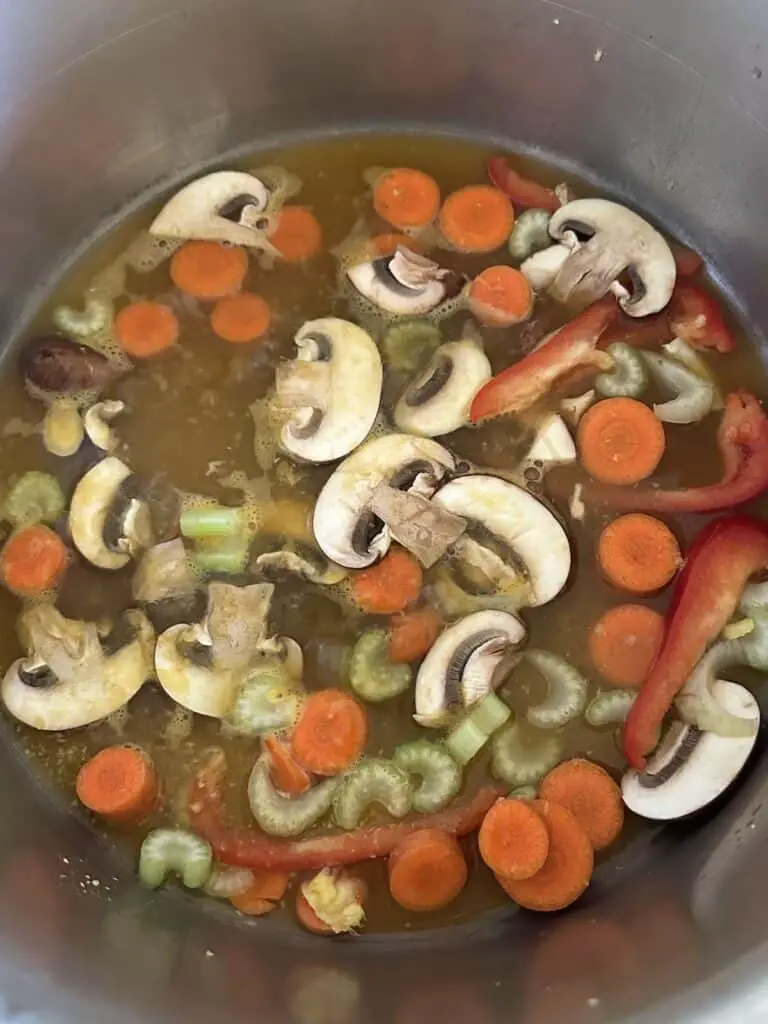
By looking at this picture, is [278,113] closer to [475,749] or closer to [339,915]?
[475,749]

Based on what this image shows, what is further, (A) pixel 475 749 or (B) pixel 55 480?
(B) pixel 55 480

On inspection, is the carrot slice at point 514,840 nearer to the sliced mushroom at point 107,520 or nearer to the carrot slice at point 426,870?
the carrot slice at point 426,870

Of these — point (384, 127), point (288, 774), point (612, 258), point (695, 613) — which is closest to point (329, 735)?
point (288, 774)

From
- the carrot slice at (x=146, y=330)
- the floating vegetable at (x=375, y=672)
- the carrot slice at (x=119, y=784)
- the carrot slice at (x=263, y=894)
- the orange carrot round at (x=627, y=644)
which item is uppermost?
the carrot slice at (x=146, y=330)

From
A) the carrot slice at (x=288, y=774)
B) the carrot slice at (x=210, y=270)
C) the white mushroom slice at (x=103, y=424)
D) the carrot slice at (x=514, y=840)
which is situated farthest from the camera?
the carrot slice at (x=210, y=270)

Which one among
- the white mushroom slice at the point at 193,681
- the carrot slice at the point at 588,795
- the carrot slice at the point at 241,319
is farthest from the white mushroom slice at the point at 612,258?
the white mushroom slice at the point at 193,681

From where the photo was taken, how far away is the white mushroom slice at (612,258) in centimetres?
194

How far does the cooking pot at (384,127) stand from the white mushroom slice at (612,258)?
16 centimetres

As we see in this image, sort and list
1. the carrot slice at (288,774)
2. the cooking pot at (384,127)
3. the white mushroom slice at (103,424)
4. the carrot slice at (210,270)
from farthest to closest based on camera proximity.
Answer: the carrot slice at (210,270)
the white mushroom slice at (103,424)
the carrot slice at (288,774)
the cooking pot at (384,127)

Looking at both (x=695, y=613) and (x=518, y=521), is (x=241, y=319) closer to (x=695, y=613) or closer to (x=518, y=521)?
(x=518, y=521)

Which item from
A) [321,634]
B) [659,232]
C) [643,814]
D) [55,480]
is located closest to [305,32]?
[659,232]

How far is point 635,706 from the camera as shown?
5.70 ft

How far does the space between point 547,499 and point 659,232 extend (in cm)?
65

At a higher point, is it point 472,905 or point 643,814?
point 643,814
